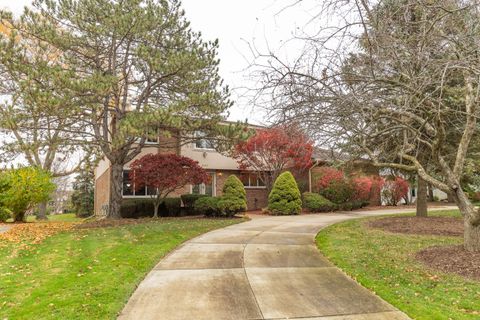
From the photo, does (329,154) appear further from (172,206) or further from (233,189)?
(172,206)

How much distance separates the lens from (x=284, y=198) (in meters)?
18.0

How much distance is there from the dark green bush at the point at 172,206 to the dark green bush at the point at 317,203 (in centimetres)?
705

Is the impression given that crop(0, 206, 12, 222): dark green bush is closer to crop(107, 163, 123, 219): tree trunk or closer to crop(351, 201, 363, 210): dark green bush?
crop(107, 163, 123, 219): tree trunk

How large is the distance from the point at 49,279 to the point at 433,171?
41.8 ft

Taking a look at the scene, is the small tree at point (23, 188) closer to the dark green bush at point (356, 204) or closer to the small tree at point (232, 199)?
the small tree at point (232, 199)

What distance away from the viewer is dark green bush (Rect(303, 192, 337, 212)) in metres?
19.1

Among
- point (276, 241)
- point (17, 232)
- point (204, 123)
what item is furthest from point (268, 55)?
point (17, 232)

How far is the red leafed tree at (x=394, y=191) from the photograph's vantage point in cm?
2373

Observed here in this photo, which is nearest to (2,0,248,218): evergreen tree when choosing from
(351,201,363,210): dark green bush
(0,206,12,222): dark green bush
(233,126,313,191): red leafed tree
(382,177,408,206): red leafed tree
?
(233,126,313,191): red leafed tree

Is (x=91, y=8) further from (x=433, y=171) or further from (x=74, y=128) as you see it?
(x=433, y=171)

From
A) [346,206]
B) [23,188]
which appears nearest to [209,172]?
[346,206]

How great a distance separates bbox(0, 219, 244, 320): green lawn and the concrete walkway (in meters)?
0.34

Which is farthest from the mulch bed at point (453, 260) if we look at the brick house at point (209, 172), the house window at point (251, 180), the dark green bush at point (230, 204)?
the house window at point (251, 180)

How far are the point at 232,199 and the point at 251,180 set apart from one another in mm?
6973
